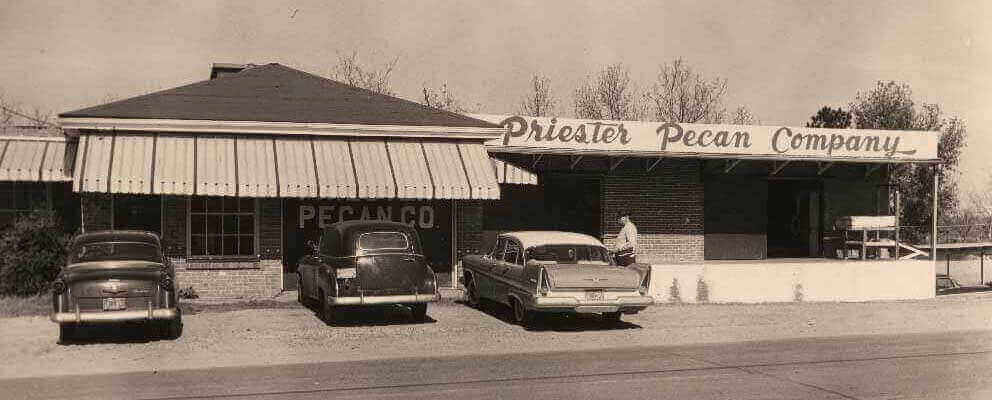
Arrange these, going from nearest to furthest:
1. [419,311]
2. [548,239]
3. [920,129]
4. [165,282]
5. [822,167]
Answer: [165,282] → [548,239] → [419,311] → [822,167] → [920,129]

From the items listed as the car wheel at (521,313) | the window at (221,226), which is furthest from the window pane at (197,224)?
the car wheel at (521,313)

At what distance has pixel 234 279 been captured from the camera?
1800 cm

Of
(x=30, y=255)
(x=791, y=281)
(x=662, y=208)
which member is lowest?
(x=791, y=281)

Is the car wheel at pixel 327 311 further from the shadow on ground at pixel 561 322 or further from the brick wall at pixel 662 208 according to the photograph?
the brick wall at pixel 662 208

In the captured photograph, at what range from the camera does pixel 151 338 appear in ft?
41.7

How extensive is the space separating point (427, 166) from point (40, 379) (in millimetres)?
9385

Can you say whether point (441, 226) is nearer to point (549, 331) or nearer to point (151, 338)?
point (549, 331)

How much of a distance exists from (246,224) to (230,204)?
0.52 m

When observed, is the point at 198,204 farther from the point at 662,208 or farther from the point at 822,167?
the point at 822,167

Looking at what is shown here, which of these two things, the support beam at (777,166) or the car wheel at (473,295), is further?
the support beam at (777,166)

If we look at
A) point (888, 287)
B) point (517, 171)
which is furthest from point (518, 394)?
point (888, 287)

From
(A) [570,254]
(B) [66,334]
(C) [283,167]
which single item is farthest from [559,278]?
(B) [66,334]

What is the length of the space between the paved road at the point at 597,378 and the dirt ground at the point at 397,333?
0.80 m

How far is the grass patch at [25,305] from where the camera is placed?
49.6 ft
